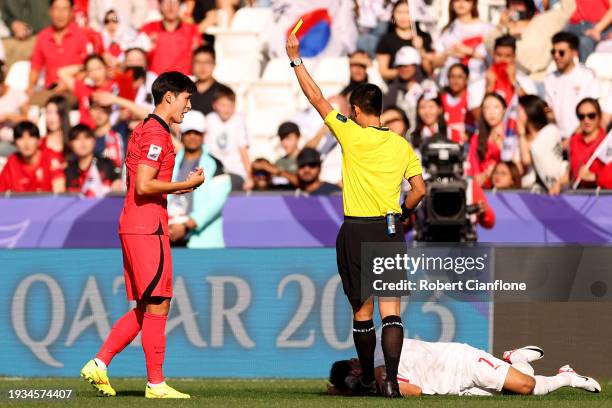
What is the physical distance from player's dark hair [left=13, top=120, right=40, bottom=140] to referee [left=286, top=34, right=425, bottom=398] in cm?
709

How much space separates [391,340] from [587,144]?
613 cm

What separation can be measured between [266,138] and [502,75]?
2826 millimetres

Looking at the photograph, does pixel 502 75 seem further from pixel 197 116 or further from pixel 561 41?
pixel 197 116

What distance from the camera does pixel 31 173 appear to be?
15625 mm

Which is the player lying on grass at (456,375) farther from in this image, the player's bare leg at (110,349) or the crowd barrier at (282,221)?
the crowd barrier at (282,221)

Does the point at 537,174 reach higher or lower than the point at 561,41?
lower

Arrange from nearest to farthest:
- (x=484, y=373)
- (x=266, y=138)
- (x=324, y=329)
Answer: (x=484, y=373) → (x=324, y=329) → (x=266, y=138)

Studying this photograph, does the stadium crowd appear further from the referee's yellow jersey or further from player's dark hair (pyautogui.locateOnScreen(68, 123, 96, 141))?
the referee's yellow jersey

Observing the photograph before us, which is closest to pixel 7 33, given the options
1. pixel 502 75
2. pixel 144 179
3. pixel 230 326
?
pixel 502 75

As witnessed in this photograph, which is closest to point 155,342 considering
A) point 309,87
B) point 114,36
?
point 309,87

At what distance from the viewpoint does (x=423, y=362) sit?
9.62 m

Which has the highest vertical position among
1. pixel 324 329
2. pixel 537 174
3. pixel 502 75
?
pixel 502 75

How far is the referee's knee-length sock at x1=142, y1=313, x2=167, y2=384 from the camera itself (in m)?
9.05

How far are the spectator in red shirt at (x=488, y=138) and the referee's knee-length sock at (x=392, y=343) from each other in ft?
19.8
